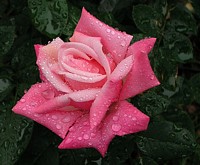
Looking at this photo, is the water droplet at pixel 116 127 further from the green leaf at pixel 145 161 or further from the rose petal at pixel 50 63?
the green leaf at pixel 145 161

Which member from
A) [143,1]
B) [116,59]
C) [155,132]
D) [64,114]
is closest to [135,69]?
[116,59]

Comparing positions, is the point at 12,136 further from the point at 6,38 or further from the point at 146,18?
the point at 146,18

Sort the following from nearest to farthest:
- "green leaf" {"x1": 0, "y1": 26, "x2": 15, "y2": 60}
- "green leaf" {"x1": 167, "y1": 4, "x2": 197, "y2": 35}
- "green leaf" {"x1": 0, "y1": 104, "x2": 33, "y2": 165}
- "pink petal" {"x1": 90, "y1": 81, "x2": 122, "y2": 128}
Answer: "pink petal" {"x1": 90, "y1": 81, "x2": 122, "y2": 128}, "green leaf" {"x1": 0, "y1": 104, "x2": 33, "y2": 165}, "green leaf" {"x1": 0, "y1": 26, "x2": 15, "y2": 60}, "green leaf" {"x1": 167, "y1": 4, "x2": 197, "y2": 35}

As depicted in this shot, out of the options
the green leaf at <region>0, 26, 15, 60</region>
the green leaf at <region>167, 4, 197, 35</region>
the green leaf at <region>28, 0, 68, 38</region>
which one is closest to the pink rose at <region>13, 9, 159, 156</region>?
the green leaf at <region>28, 0, 68, 38</region>

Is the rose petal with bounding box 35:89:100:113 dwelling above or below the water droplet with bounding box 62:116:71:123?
above

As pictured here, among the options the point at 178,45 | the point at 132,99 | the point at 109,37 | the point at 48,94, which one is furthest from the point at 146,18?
the point at 48,94

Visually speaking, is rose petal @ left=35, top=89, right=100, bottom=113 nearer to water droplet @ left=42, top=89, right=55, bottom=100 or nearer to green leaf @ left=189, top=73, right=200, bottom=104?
water droplet @ left=42, top=89, right=55, bottom=100

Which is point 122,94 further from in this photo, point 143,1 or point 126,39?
point 143,1
